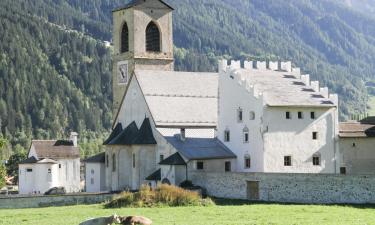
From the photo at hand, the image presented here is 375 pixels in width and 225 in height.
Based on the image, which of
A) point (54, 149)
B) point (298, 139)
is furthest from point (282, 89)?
point (54, 149)

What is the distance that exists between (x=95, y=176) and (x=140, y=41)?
54.0 ft

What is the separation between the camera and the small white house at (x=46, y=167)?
365ft

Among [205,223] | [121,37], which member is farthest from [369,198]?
[121,37]

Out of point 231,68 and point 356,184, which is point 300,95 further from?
point 356,184

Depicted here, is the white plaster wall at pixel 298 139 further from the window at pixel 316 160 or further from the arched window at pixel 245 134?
the arched window at pixel 245 134

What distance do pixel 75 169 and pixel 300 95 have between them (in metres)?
54.0

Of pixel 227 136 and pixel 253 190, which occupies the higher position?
pixel 227 136

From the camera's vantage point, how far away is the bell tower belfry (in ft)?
315

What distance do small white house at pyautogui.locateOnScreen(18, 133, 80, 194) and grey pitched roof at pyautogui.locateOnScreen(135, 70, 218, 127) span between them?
32.2m

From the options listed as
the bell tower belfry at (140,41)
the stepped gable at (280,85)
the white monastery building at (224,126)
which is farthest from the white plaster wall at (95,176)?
the stepped gable at (280,85)

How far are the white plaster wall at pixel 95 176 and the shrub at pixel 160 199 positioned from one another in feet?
102

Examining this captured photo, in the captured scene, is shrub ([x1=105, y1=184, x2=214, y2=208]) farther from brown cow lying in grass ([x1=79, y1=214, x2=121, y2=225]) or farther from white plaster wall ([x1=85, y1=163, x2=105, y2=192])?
white plaster wall ([x1=85, y1=163, x2=105, y2=192])

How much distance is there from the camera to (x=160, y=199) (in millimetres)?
56875

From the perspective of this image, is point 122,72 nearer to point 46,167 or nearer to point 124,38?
point 124,38
